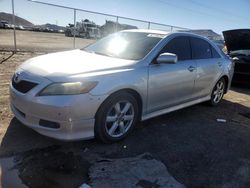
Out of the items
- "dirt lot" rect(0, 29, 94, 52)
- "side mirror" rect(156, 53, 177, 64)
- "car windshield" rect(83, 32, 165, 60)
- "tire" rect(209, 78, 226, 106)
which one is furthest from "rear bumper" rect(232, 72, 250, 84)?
"dirt lot" rect(0, 29, 94, 52)

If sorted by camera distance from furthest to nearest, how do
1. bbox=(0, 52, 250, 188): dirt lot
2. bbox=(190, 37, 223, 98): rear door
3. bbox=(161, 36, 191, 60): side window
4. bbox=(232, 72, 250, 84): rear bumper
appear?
bbox=(232, 72, 250, 84): rear bumper
bbox=(190, 37, 223, 98): rear door
bbox=(161, 36, 191, 60): side window
bbox=(0, 52, 250, 188): dirt lot

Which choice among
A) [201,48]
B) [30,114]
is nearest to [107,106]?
[30,114]

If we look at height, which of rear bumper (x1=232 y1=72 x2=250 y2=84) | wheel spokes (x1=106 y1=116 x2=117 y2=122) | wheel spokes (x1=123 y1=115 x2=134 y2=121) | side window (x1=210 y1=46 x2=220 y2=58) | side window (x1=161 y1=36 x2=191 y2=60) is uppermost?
side window (x1=161 y1=36 x2=191 y2=60)

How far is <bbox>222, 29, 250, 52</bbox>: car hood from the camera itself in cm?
880

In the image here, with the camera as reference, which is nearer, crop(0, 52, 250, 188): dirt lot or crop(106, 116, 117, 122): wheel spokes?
crop(0, 52, 250, 188): dirt lot

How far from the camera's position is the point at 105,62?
14.6ft

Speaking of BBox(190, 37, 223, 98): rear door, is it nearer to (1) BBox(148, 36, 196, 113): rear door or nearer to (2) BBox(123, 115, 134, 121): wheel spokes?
(1) BBox(148, 36, 196, 113): rear door

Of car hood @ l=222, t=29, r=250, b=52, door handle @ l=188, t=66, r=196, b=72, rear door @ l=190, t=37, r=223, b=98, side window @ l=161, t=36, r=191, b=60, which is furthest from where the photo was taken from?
car hood @ l=222, t=29, r=250, b=52

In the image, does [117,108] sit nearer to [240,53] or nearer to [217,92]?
[217,92]

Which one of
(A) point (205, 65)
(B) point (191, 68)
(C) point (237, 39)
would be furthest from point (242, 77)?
(B) point (191, 68)

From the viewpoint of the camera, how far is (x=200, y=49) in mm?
6160

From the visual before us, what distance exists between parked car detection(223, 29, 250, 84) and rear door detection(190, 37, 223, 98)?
107 inches

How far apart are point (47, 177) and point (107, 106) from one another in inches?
47.0

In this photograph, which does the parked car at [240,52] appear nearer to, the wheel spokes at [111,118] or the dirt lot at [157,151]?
the dirt lot at [157,151]
